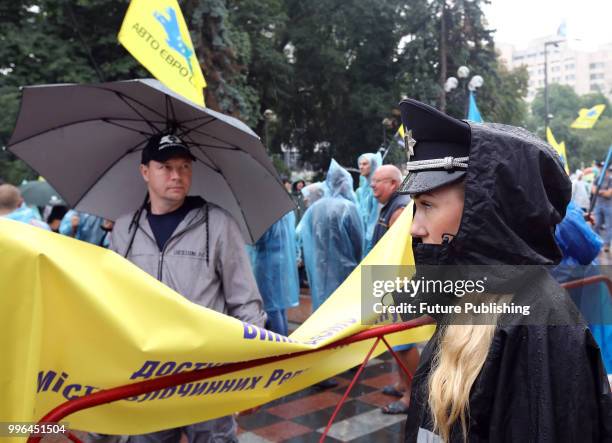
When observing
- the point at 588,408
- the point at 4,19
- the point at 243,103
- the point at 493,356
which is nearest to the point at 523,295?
the point at 493,356

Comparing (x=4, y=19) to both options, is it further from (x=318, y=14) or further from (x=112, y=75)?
(x=318, y=14)

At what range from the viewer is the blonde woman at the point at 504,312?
1.25 metres

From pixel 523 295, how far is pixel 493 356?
175 millimetres

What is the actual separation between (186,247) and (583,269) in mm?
2800

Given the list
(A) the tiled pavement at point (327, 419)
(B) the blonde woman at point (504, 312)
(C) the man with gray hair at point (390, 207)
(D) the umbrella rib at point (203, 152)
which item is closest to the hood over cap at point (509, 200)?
(B) the blonde woman at point (504, 312)

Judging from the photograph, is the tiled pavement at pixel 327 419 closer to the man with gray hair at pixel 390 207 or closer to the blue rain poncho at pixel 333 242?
the man with gray hair at pixel 390 207

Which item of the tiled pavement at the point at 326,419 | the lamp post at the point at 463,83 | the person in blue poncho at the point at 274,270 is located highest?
the lamp post at the point at 463,83

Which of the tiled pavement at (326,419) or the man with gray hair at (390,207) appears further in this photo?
the man with gray hair at (390,207)

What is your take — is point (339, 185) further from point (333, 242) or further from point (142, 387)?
point (142, 387)

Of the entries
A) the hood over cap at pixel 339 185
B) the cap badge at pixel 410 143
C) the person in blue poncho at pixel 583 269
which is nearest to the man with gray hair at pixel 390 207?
the hood over cap at pixel 339 185

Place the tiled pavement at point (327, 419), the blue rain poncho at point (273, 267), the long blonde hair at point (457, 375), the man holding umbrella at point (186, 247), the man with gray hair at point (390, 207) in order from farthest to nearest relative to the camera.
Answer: the blue rain poncho at point (273, 267) → the man with gray hair at point (390, 207) → the tiled pavement at point (327, 419) → the man holding umbrella at point (186, 247) → the long blonde hair at point (457, 375)

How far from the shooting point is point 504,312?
54.5 inches

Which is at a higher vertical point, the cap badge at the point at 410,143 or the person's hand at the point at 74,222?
the cap badge at the point at 410,143

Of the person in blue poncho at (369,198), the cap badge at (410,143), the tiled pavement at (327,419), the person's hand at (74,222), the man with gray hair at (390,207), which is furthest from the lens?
the person in blue poncho at (369,198)
